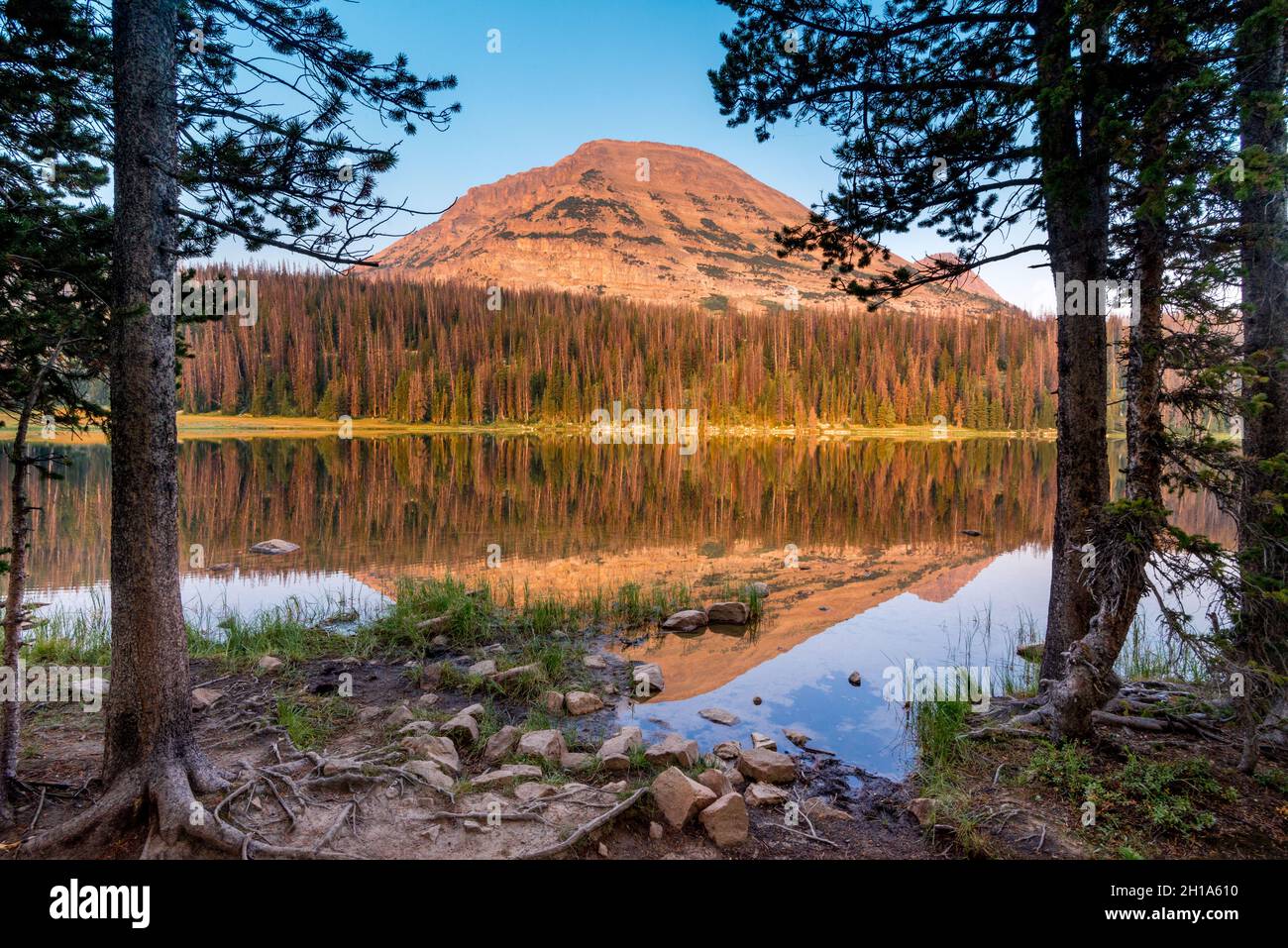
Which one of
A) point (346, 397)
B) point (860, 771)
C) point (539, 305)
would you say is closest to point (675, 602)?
point (860, 771)

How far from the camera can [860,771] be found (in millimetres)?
6445

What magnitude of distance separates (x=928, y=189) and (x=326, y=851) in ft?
27.4

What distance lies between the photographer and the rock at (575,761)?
19.1 feet

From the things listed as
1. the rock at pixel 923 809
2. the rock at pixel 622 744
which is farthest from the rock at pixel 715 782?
the rock at pixel 923 809

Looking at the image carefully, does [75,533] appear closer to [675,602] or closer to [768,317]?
[675,602]

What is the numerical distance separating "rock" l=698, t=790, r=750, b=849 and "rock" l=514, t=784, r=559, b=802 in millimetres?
1196

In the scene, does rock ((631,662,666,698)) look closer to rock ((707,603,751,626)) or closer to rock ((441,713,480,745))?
rock ((441,713,480,745))

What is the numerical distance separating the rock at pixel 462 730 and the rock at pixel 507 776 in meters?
0.93

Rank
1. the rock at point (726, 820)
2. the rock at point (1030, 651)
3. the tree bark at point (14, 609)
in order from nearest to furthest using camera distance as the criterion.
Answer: the tree bark at point (14, 609) → the rock at point (726, 820) → the rock at point (1030, 651)

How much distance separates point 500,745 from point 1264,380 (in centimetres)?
716

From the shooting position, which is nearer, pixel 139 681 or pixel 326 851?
pixel 326 851

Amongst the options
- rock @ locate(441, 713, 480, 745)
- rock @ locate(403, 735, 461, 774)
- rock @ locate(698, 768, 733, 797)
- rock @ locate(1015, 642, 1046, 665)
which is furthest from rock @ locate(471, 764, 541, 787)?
rock @ locate(1015, 642, 1046, 665)

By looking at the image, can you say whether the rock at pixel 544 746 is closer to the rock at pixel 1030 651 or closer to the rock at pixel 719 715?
the rock at pixel 719 715

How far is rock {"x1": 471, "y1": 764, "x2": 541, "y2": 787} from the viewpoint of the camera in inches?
206
